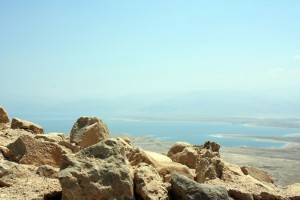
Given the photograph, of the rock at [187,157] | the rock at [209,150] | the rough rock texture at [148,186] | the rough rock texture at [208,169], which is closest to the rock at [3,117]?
the rock at [187,157]

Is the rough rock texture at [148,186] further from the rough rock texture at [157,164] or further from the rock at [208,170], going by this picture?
the rock at [208,170]

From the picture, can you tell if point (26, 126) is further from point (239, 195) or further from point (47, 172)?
point (239, 195)

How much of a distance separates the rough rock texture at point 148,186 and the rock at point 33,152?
282cm

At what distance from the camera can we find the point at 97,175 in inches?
282

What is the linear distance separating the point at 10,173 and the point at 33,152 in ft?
4.96

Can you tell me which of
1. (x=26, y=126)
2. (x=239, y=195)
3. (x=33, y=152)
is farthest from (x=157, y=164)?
(x=26, y=126)

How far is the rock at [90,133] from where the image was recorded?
11.7m

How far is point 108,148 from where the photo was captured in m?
7.65

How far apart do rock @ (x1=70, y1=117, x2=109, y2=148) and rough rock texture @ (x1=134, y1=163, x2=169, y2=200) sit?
157 inches

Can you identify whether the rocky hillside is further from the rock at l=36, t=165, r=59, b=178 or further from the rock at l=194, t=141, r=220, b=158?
the rock at l=194, t=141, r=220, b=158

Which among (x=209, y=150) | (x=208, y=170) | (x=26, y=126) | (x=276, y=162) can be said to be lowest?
(x=276, y=162)

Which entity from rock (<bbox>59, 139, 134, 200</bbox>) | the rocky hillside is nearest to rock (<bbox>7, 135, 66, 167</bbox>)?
the rocky hillside

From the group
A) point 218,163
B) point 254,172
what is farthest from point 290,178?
point 218,163

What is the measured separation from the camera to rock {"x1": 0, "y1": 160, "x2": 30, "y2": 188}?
25.5 ft
